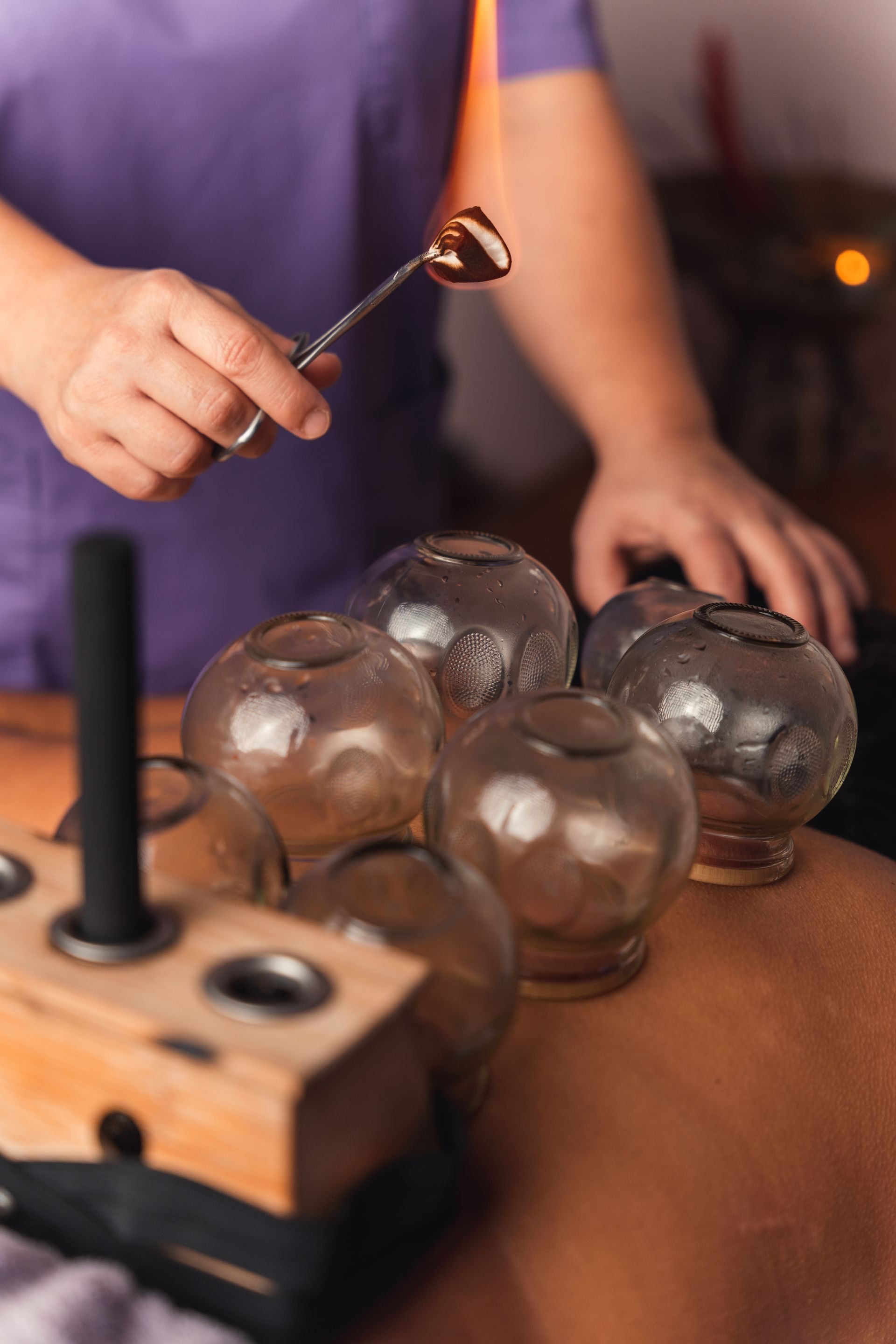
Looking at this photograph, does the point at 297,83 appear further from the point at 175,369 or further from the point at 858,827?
the point at 858,827

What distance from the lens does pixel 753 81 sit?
1.96 m

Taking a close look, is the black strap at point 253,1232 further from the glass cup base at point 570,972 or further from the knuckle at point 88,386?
the knuckle at point 88,386

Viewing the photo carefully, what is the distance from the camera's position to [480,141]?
89 centimetres

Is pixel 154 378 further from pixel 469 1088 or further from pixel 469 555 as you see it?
pixel 469 1088

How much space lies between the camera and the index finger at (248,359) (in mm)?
536

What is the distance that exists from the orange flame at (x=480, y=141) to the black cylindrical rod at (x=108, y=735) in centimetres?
Result: 46

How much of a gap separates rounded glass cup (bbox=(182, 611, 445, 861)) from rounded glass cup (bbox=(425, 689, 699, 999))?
0.11 feet

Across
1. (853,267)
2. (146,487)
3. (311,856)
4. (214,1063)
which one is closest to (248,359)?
(146,487)

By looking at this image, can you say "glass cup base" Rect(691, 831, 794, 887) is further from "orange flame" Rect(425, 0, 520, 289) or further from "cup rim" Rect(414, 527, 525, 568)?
"orange flame" Rect(425, 0, 520, 289)

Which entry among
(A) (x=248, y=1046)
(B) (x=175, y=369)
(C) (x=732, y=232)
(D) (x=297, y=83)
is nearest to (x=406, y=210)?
(D) (x=297, y=83)

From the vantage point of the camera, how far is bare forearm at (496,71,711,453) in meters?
0.95

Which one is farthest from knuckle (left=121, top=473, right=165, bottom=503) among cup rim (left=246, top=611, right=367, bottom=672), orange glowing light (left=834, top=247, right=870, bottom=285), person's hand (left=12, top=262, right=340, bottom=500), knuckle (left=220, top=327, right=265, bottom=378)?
orange glowing light (left=834, top=247, right=870, bottom=285)

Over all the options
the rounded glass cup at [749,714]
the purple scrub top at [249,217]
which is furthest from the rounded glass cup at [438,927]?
the purple scrub top at [249,217]

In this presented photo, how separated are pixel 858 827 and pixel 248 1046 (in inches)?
16.2
